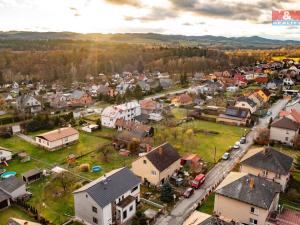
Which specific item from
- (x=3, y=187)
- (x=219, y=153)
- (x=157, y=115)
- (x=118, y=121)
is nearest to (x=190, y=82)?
(x=157, y=115)

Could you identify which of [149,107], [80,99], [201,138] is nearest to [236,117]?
[201,138]

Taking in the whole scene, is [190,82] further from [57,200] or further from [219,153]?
[57,200]

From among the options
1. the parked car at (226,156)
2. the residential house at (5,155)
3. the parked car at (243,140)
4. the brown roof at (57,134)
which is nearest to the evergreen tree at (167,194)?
the parked car at (226,156)

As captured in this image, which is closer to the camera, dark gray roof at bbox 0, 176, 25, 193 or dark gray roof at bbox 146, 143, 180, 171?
dark gray roof at bbox 0, 176, 25, 193

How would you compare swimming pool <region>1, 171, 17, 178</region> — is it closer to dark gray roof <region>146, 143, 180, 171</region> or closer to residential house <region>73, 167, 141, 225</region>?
residential house <region>73, 167, 141, 225</region>

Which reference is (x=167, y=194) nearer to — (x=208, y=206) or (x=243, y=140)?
(x=208, y=206)

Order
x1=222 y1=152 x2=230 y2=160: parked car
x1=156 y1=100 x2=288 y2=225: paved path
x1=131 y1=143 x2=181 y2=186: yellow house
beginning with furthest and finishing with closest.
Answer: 1. x1=222 y1=152 x2=230 y2=160: parked car
2. x1=131 y1=143 x2=181 y2=186: yellow house
3. x1=156 y1=100 x2=288 y2=225: paved path

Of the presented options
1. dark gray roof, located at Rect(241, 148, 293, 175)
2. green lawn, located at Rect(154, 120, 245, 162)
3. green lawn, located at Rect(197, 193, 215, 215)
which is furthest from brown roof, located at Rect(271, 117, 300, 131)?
green lawn, located at Rect(197, 193, 215, 215)

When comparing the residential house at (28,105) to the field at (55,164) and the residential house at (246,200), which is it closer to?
the field at (55,164)
